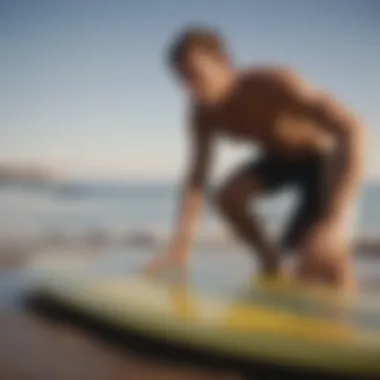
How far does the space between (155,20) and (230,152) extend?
0.83ft

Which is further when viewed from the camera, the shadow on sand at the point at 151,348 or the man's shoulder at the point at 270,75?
the man's shoulder at the point at 270,75

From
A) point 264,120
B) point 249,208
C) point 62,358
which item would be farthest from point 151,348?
point 264,120

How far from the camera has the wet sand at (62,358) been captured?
42.0 inches

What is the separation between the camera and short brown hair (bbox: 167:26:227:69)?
1163mm

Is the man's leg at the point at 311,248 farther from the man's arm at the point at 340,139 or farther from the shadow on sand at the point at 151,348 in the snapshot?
the shadow on sand at the point at 151,348

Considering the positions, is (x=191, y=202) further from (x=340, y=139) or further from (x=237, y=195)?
(x=340, y=139)

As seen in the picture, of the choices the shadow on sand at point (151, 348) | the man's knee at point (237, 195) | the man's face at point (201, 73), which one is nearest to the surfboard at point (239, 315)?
the shadow on sand at point (151, 348)

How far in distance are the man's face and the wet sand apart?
0.43 meters

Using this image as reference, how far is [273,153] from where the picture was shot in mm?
1152

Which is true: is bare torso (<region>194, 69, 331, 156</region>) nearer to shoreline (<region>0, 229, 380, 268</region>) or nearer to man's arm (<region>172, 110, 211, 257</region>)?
man's arm (<region>172, 110, 211, 257</region>)

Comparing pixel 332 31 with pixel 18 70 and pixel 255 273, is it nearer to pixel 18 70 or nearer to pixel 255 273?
pixel 255 273

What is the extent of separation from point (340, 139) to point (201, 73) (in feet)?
0.81

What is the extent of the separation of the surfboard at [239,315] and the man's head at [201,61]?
32 centimetres

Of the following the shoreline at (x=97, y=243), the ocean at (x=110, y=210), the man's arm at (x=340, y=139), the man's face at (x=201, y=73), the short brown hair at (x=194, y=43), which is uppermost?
the short brown hair at (x=194, y=43)
